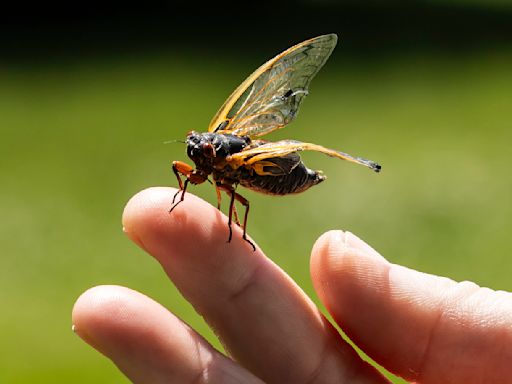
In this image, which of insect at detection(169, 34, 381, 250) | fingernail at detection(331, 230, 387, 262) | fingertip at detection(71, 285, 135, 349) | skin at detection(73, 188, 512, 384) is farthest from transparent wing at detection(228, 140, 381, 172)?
fingertip at detection(71, 285, 135, 349)

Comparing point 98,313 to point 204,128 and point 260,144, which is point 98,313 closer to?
point 260,144

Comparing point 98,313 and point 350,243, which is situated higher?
point 350,243

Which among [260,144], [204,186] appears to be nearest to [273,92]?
[260,144]

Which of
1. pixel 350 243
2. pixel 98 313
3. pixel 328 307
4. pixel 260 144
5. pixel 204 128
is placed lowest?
pixel 98 313

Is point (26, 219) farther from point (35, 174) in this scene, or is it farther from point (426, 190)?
point (426, 190)

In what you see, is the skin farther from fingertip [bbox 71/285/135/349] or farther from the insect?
fingertip [bbox 71/285/135/349]

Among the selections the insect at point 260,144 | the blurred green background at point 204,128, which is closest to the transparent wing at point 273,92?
the insect at point 260,144
